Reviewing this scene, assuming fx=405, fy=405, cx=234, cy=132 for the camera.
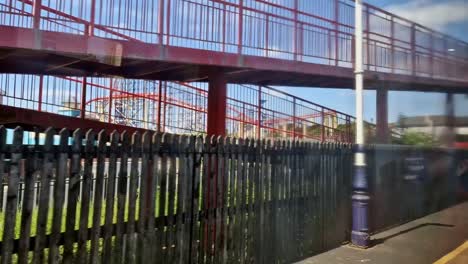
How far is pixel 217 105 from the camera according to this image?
26.7ft

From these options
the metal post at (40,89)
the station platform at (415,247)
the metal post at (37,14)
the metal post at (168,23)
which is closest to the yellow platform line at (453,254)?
the station platform at (415,247)

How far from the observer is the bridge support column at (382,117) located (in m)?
7.01

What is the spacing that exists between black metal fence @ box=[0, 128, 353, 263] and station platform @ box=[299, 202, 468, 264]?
0.50 meters

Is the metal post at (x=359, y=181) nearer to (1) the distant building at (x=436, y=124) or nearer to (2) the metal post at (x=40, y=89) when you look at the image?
(1) the distant building at (x=436, y=124)

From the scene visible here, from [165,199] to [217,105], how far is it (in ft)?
12.8

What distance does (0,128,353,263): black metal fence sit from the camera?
11.0ft

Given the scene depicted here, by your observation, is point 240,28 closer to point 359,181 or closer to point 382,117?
point 382,117

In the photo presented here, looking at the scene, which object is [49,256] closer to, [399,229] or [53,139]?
[53,139]

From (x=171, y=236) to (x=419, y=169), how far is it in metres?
7.65

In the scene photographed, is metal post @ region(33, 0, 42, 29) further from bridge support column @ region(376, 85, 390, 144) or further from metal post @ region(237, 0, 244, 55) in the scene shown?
bridge support column @ region(376, 85, 390, 144)

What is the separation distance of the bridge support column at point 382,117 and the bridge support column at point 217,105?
294cm

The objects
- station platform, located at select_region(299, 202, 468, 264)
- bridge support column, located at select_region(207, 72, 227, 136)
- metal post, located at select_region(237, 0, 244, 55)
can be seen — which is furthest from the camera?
metal post, located at select_region(237, 0, 244, 55)

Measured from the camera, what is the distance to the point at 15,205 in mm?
3215

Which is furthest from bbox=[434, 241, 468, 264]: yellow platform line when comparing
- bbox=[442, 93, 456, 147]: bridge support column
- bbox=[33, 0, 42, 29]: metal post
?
bbox=[33, 0, 42, 29]: metal post
